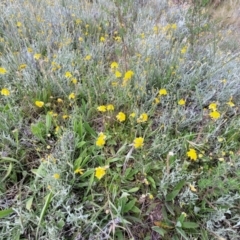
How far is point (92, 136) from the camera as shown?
1.63 m

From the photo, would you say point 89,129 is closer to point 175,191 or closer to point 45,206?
point 45,206

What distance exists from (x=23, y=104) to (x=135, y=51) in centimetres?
113

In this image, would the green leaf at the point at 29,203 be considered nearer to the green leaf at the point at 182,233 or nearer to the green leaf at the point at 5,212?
the green leaf at the point at 5,212

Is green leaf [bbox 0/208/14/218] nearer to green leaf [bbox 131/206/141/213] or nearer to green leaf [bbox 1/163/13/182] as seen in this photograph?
green leaf [bbox 1/163/13/182]

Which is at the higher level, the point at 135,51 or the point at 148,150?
the point at 135,51

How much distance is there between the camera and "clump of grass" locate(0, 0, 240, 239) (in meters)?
1.29

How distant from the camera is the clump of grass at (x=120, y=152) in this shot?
1.29m

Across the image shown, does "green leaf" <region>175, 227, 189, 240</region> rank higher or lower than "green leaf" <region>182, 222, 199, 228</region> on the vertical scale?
lower

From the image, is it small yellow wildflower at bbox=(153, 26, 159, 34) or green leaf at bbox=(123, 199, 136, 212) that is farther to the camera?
small yellow wildflower at bbox=(153, 26, 159, 34)

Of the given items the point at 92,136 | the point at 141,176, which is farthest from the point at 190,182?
the point at 92,136

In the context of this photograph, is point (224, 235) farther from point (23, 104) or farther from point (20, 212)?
point (23, 104)

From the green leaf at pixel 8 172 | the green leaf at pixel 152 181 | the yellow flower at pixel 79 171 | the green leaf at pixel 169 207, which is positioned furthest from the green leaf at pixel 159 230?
the green leaf at pixel 8 172

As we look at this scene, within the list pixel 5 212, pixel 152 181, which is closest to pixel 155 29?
pixel 152 181

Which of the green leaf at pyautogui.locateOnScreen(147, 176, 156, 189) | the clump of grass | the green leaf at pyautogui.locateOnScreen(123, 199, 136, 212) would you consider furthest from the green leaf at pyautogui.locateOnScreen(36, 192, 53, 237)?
the green leaf at pyautogui.locateOnScreen(147, 176, 156, 189)
